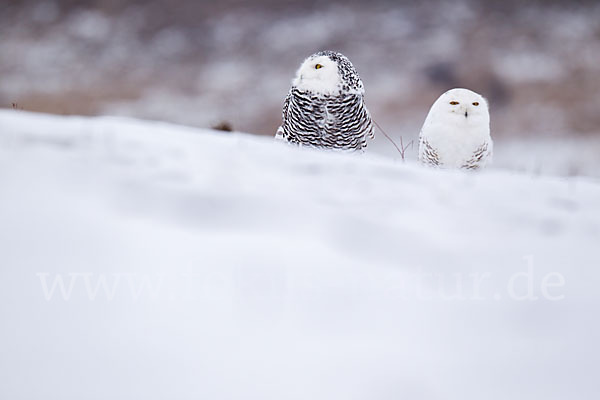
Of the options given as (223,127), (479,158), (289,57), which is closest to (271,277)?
(479,158)

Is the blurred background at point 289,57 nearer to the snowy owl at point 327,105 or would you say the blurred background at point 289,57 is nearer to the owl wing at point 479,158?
the snowy owl at point 327,105

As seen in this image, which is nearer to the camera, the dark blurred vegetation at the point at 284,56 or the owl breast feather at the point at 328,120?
the owl breast feather at the point at 328,120

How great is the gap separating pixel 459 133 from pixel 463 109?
0.13m

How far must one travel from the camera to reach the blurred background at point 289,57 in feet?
39.3

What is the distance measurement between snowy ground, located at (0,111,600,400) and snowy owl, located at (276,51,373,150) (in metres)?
1.46

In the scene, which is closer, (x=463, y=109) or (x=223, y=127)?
(x=463, y=109)

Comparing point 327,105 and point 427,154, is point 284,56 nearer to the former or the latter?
point 327,105

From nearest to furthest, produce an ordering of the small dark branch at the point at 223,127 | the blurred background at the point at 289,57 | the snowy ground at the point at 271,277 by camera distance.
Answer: the snowy ground at the point at 271,277
the small dark branch at the point at 223,127
the blurred background at the point at 289,57

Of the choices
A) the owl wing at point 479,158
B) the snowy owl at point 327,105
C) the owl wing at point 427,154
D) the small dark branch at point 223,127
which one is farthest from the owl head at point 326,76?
the small dark branch at point 223,127

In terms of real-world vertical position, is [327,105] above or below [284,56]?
below

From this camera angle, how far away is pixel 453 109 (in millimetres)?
3020

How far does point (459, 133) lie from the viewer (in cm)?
301

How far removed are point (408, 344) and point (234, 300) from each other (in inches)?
16.6

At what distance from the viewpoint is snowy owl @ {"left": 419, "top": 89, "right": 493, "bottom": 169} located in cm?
301
